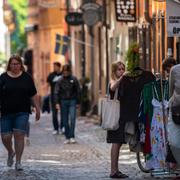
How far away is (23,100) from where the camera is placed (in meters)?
14.5

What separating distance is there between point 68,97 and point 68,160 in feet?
14.8

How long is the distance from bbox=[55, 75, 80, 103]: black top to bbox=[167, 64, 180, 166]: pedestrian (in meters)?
8.78

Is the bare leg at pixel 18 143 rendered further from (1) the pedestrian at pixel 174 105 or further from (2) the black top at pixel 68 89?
(2) the black top at pixel 68 89

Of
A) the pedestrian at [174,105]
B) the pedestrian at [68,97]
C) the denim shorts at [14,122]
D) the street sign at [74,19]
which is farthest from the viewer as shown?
the street sign at [74,19]

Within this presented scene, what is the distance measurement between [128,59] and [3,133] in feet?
7.35

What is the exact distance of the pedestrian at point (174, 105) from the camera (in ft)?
39.2

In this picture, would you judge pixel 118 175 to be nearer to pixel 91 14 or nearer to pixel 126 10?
pixel 126 10

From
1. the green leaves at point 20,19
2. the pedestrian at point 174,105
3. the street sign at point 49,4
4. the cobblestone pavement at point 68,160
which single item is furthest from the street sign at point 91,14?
the green leaves at point 20,19

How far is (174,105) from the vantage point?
12039mm

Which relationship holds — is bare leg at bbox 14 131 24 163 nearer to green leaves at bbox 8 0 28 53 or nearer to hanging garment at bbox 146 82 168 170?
hanging garment at bbox 146 82 168 170

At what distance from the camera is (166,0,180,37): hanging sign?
14.0 m

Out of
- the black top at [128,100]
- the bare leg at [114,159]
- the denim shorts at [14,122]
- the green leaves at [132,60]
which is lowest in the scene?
the bare leg at [114,159]

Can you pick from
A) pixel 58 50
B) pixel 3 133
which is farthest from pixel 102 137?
pixel 58 50

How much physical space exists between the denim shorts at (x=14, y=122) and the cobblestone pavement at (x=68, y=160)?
2.07ft
